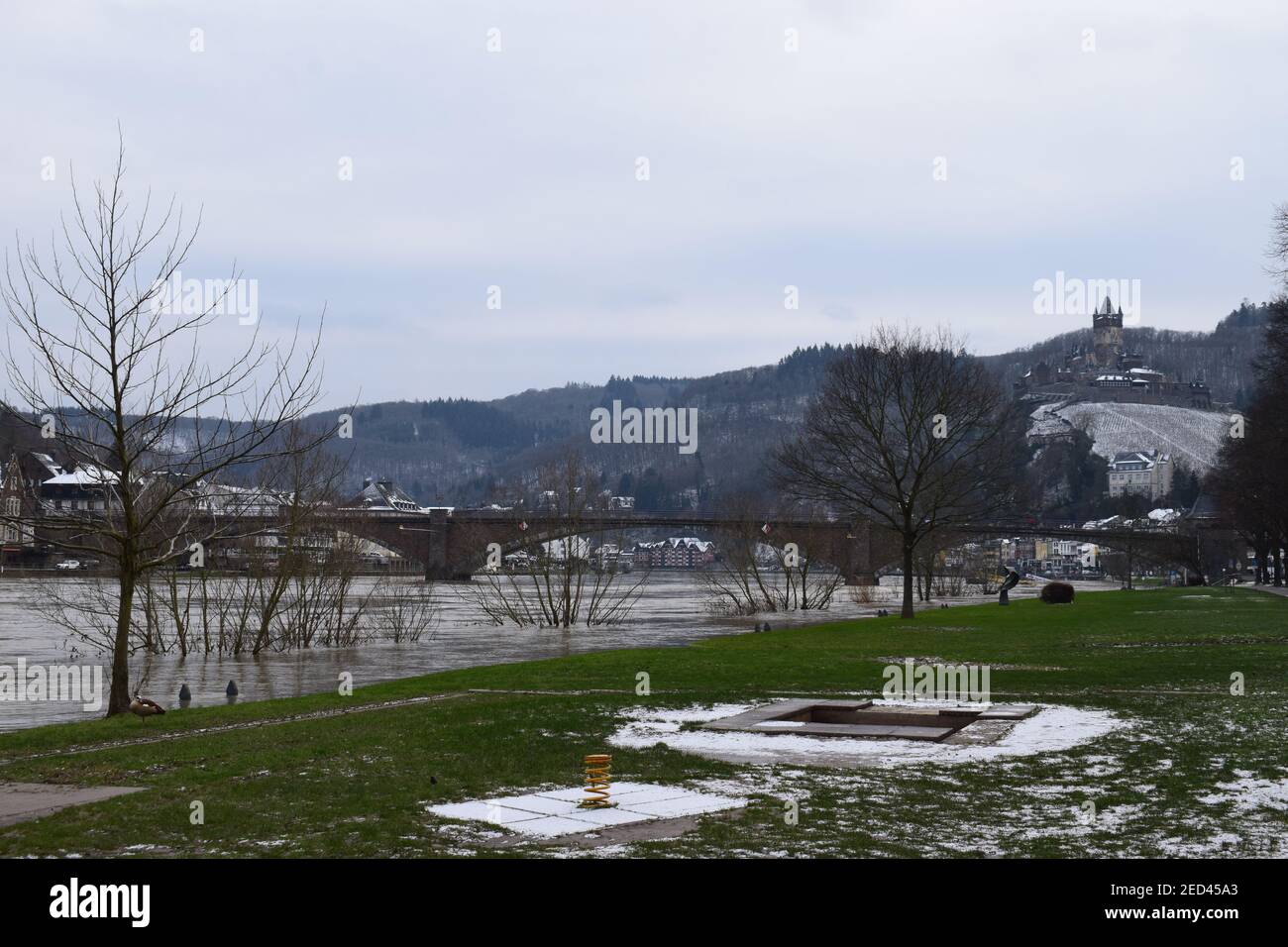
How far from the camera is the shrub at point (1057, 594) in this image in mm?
59406

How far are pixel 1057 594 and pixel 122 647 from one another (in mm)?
47482

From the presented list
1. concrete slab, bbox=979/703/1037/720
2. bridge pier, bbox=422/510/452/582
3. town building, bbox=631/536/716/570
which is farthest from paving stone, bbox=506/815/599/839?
town building, bbox=631/536/716/570

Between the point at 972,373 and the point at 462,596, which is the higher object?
the point at 972,373

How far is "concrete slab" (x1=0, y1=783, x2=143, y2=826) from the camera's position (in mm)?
11977

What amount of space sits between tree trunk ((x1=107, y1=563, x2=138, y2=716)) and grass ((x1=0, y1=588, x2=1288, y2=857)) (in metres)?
1.01

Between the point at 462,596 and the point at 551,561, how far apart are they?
2852cm

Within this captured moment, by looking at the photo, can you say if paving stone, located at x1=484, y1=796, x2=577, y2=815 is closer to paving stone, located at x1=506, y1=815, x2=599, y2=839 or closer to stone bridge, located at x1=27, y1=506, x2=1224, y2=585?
paving stone, located at x1=506, y1=815, x2=599, y2=839

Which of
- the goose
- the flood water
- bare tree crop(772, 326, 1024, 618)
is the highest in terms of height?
bare tree crop(772, 326, 1024, 618)
